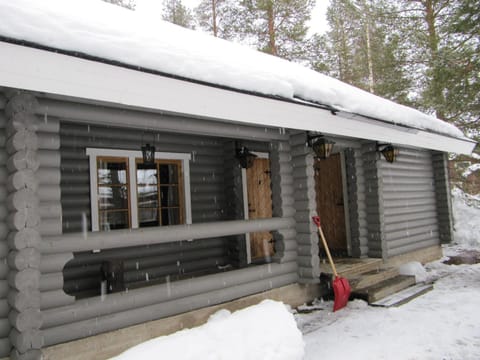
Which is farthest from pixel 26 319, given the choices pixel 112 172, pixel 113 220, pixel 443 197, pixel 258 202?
pixel 443 197

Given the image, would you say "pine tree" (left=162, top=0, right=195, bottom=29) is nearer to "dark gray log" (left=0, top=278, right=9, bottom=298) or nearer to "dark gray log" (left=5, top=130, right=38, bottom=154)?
"dark gray log" (left=5, top=130, right=38, bottom=154)

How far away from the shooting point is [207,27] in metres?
16.3

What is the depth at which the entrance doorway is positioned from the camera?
24.6ft

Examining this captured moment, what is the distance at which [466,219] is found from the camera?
1306 centimetres

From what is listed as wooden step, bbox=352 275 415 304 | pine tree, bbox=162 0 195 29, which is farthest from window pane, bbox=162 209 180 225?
pine tree, bbox=162 0 195 29

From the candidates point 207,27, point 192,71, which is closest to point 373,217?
point 192,71

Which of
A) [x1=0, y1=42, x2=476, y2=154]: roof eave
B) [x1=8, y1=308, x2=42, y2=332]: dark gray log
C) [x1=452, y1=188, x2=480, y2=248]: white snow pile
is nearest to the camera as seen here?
[x1=0, y1=42, x2=476, y2=154]: roof eave

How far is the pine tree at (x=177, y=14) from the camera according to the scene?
17.6m

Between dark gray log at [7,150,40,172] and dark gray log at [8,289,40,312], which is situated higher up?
dark gray log at [7,150,40,172]

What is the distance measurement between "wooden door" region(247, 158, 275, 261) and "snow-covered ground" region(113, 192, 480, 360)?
7.13ft

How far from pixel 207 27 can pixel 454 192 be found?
1181 centimetres

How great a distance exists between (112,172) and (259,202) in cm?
300

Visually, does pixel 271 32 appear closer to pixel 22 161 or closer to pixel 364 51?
pixel 364 51

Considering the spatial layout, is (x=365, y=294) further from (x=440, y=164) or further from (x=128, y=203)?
(x=440, y=164)
